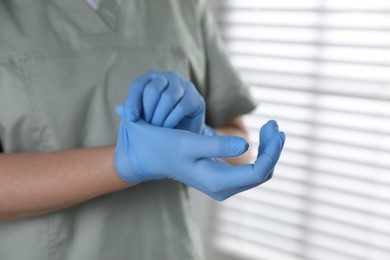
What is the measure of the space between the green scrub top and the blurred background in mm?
547

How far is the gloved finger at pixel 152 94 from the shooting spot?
2.28 ft

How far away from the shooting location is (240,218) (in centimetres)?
168

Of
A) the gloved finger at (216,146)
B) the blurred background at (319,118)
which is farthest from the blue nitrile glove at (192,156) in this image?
the blurred background at (319,118)

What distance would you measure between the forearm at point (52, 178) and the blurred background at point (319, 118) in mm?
821

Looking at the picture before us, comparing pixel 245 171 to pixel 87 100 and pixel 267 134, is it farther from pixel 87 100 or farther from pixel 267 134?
→ pixel 87 100

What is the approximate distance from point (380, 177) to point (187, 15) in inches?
27.1

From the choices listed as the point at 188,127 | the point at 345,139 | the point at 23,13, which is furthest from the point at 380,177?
the point at 23,13

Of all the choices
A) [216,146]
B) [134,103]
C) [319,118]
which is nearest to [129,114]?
[134,103]

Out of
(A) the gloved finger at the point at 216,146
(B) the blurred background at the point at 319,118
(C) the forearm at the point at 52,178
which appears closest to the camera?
(A) the gloved finger at the point at 216,146

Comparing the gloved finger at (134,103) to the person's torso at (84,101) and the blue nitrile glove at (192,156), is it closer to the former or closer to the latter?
the blue nitrile glove at (192,156)

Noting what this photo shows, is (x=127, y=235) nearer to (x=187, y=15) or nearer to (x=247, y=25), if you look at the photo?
(x=187, y=15)

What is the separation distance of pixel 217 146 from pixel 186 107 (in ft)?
0.39

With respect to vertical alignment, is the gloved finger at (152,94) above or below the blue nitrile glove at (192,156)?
above

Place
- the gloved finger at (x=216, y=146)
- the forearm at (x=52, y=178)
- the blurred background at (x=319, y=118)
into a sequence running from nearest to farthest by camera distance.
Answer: the gloved finger at (x=216, y=146), the forearm at (x=52, y=178), the blurred background at (x=319, y=118)
